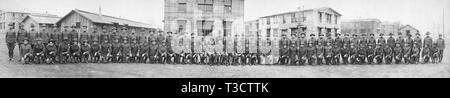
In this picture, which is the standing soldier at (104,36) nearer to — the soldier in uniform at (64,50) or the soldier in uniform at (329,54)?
the soldier in uniform at (64,50)

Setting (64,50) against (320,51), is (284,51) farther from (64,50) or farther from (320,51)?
(64,50)

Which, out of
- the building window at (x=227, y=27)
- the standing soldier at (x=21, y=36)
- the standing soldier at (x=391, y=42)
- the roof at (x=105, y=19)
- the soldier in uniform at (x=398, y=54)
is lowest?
the soldier in uniform at (x=398, y=54)

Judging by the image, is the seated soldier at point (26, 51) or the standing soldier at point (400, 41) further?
the standing soldier at point (400, 41)

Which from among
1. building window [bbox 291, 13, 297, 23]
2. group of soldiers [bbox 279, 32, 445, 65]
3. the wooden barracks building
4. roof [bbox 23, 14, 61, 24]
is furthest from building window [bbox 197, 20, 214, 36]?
roof [bbox 23, 14, 61, 24]

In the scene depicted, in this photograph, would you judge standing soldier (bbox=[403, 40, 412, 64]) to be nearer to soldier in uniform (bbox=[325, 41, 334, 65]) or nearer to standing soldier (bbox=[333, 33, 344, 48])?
standing soldier (bbox=[333, 33, 344, 48])

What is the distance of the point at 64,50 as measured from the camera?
6312 millimetres

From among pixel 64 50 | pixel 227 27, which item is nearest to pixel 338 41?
pixel 227 27

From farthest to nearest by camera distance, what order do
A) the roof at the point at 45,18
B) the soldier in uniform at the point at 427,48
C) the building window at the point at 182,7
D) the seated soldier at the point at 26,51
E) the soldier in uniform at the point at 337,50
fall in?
the building window at the point at 182,7
the soldier in uniform at the point at 337,50
the soldier in uniform at the point at 427,48
the roof at the point at 45,18
the seated soldier at the point at 26,51

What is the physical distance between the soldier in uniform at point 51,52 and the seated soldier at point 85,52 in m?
0.46

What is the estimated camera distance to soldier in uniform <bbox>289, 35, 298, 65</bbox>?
670 centimetres

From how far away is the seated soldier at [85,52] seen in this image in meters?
6.39

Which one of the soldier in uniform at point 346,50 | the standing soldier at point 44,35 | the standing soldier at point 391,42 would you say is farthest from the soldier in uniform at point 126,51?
the standing soldier at point 391,42

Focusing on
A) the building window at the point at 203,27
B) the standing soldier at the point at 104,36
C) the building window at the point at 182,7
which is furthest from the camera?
the building window at the point at 203,27
